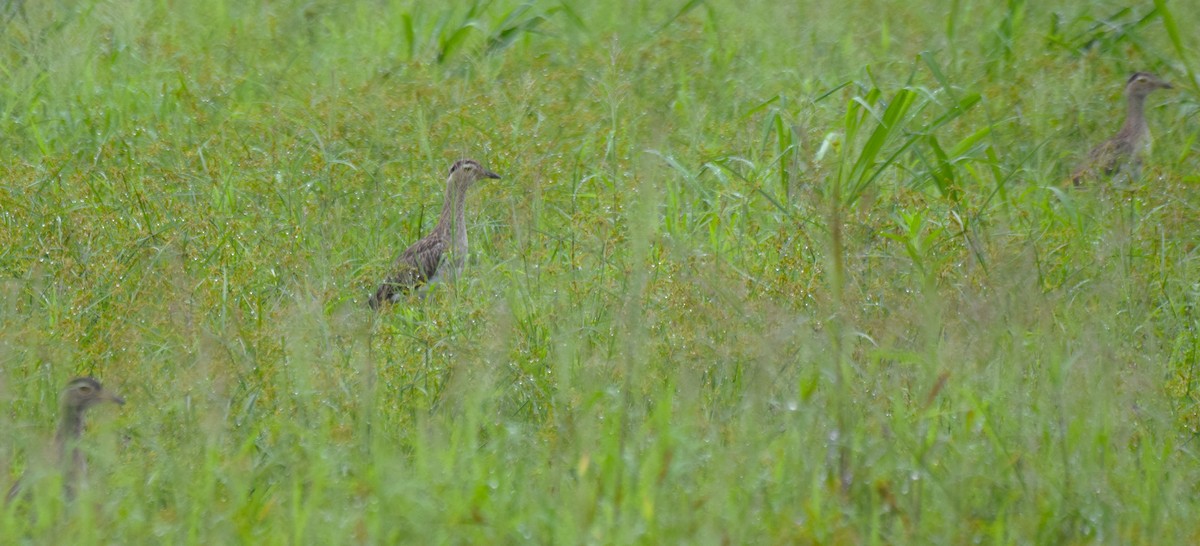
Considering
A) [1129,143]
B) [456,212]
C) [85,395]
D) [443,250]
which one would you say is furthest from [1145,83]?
[85,395]

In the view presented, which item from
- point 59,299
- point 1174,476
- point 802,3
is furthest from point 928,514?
point 802,3

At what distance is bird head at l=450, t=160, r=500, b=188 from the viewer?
24.9 feet

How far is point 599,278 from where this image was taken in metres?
6.01

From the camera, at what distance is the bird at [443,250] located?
6625 mm

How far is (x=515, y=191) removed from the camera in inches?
304

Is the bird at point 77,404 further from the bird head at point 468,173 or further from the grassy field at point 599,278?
the bird head at point 468,173

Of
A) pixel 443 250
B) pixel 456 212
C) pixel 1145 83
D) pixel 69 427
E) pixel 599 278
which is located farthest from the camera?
pixel 1145 83

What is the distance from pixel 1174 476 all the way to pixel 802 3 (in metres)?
6.98

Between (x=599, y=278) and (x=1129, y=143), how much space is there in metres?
3.71

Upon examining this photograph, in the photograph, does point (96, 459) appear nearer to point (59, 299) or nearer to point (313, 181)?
point (59, 299)

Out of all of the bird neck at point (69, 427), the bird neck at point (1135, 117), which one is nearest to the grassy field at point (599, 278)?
the bird neck at point (69, 427)

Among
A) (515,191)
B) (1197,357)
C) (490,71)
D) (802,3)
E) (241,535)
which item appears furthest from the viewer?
(802,3)

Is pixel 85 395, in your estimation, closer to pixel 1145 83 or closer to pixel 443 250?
pixel 443 250

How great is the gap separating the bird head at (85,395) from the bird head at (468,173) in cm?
293
